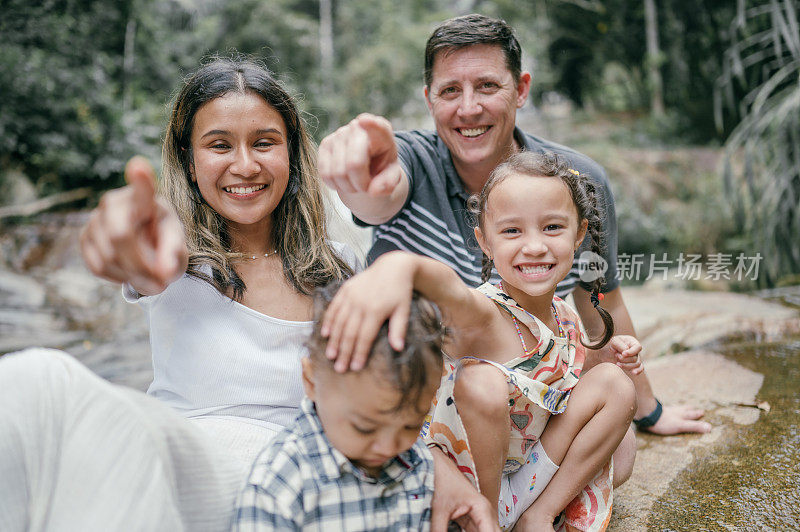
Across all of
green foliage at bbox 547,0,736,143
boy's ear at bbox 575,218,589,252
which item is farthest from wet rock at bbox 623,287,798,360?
green foliage at bbox 547,0,736,143

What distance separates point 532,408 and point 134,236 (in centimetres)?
95

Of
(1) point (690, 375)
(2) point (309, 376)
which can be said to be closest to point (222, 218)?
(2) point (309, 376)

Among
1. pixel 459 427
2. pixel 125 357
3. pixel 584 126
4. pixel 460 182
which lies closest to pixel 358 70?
pixel 584 126

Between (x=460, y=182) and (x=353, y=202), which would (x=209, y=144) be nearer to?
(x=353, y=202)

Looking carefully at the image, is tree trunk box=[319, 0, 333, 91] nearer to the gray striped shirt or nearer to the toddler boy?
the gray striped shirt

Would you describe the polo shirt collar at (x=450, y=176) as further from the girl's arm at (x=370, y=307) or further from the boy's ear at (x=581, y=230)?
the girl's arm at (x=370, y=307)

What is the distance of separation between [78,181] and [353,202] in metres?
8.29

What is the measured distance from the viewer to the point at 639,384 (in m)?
2.06

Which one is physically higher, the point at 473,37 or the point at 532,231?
the point at 473,37

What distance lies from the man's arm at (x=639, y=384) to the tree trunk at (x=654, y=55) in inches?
430

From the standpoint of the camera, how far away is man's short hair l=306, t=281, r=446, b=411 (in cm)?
106

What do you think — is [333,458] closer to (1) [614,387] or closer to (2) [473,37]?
(1) [614,387]

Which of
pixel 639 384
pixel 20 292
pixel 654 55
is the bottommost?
pixel 20 292

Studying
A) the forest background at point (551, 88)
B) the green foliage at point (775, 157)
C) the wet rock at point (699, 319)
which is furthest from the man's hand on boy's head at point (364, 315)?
the green foliage at point (775, 157)
